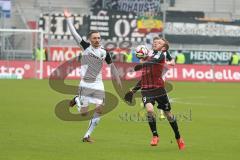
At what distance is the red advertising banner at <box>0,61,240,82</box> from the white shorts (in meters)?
25.0

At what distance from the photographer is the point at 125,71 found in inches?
1769

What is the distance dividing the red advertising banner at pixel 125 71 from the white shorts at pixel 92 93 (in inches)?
985

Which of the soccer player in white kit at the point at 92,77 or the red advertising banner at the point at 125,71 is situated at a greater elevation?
the soccer player in white kit at the point at 92,77

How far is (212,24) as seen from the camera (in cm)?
5838

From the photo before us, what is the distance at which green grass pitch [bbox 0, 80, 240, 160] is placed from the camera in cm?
1328

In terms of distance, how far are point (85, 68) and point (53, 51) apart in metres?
37.5

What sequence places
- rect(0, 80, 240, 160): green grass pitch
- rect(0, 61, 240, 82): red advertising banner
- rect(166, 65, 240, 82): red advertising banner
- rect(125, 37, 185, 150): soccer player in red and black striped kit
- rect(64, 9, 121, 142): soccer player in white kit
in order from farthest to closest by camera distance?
rect(166, 65, 240, 82): red advertising banner
rect(0, 61, 240, 82): red advertising banner
rect(64, 9, 121, 142): soccer player in white kit
rect(125, 37, 185, 150): soccer player in red and black striped kit
rect(0, 80, 240, 160): green grass pitch

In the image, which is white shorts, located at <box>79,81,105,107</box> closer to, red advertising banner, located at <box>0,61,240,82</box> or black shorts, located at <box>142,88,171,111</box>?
black shorts, located at <box>142,88,171,111</box>

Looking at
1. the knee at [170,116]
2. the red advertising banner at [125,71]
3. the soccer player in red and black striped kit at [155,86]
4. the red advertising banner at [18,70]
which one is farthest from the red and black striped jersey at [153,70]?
the red advertising banner at [18,70]

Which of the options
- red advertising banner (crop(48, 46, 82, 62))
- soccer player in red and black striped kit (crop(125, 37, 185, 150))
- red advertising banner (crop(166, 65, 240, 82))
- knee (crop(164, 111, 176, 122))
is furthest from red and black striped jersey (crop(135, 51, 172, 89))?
red advertising banner (crop(48, 46, 82, 62))

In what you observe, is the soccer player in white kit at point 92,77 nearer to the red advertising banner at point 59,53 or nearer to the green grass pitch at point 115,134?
the green grass pitch at point 115,134

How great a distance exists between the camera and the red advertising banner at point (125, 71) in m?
44.4

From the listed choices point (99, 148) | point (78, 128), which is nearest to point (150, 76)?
point (99, 148)

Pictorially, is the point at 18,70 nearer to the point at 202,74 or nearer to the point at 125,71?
the point at 125,71
